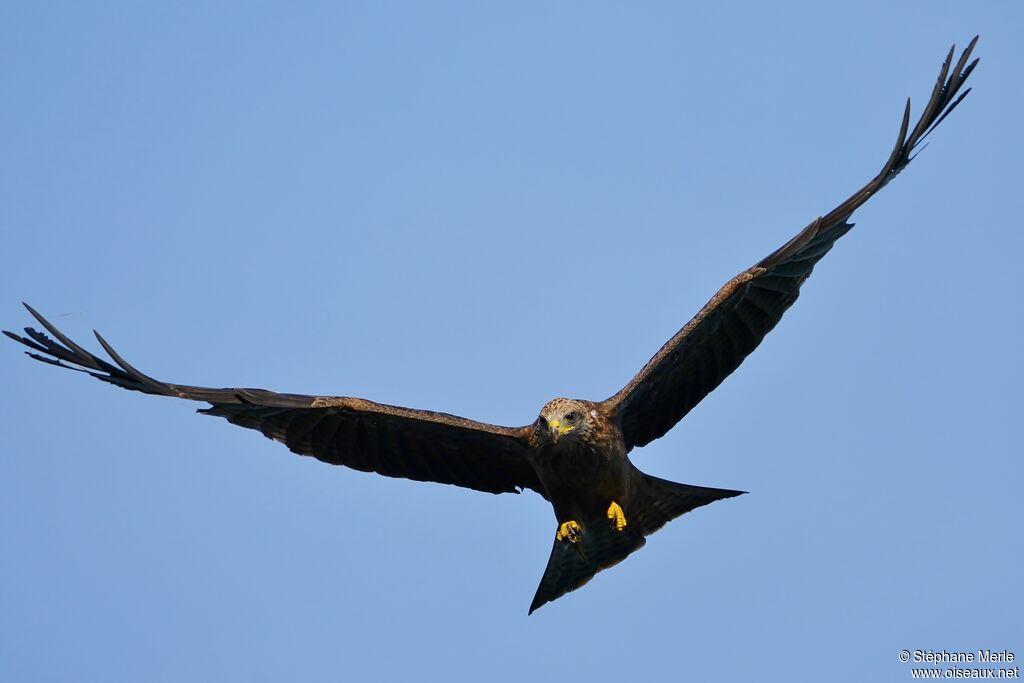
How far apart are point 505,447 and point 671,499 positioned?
50.8 inches

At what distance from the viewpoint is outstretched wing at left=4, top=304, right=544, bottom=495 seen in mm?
14117

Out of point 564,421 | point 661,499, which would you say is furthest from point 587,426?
point 661,499

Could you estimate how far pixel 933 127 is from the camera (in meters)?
13.8

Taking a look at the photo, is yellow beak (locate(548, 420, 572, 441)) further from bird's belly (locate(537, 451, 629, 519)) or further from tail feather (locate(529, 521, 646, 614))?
tail feather (locate(529, 521, 646, 614))

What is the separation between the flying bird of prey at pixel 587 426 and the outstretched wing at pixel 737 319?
0.03 feet

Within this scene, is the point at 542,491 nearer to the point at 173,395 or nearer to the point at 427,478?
the point at 427,478

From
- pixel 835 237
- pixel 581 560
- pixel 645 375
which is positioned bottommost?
pixel 581 560

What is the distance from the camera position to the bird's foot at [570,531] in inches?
555

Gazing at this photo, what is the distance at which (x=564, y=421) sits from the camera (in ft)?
45.0

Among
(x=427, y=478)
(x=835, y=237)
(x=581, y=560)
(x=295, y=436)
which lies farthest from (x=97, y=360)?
(x=835, y=237)

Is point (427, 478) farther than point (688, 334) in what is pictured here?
Yes

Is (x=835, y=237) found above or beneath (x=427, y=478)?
above

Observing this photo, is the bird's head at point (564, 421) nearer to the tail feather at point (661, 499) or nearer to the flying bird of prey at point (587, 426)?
the flying bird of prey at point (587, 426)

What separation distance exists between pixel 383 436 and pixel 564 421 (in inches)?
64.9
